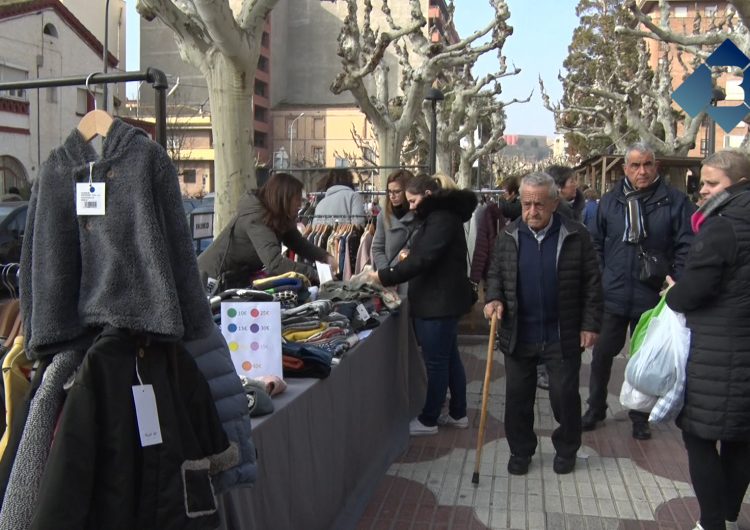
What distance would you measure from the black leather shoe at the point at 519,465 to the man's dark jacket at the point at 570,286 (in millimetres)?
718

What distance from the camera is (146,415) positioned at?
1958 mm

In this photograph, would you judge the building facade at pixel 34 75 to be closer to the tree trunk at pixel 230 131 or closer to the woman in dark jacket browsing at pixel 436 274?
the tree trunk at pixel 230 131

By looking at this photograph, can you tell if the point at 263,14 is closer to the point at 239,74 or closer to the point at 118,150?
the point at 239,74

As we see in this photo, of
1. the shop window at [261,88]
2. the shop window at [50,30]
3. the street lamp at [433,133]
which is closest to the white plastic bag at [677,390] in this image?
the street lamp at [433,133]

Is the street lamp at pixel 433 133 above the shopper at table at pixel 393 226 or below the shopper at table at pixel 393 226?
above

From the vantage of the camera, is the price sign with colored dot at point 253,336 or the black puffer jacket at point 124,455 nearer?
the black puffer jacket at point 124,455

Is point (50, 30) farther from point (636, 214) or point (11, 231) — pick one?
point (636, 214)

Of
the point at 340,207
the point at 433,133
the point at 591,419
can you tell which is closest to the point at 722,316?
the point at 591,419

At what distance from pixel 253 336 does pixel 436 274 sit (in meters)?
2.24

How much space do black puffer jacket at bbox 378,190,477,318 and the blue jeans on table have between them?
0.09m

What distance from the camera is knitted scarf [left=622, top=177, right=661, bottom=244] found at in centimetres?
541

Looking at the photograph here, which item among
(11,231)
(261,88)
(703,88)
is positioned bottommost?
(11,231)

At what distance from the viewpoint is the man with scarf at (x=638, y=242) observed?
5.36 metres

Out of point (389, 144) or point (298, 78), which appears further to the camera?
point (298, 78)
